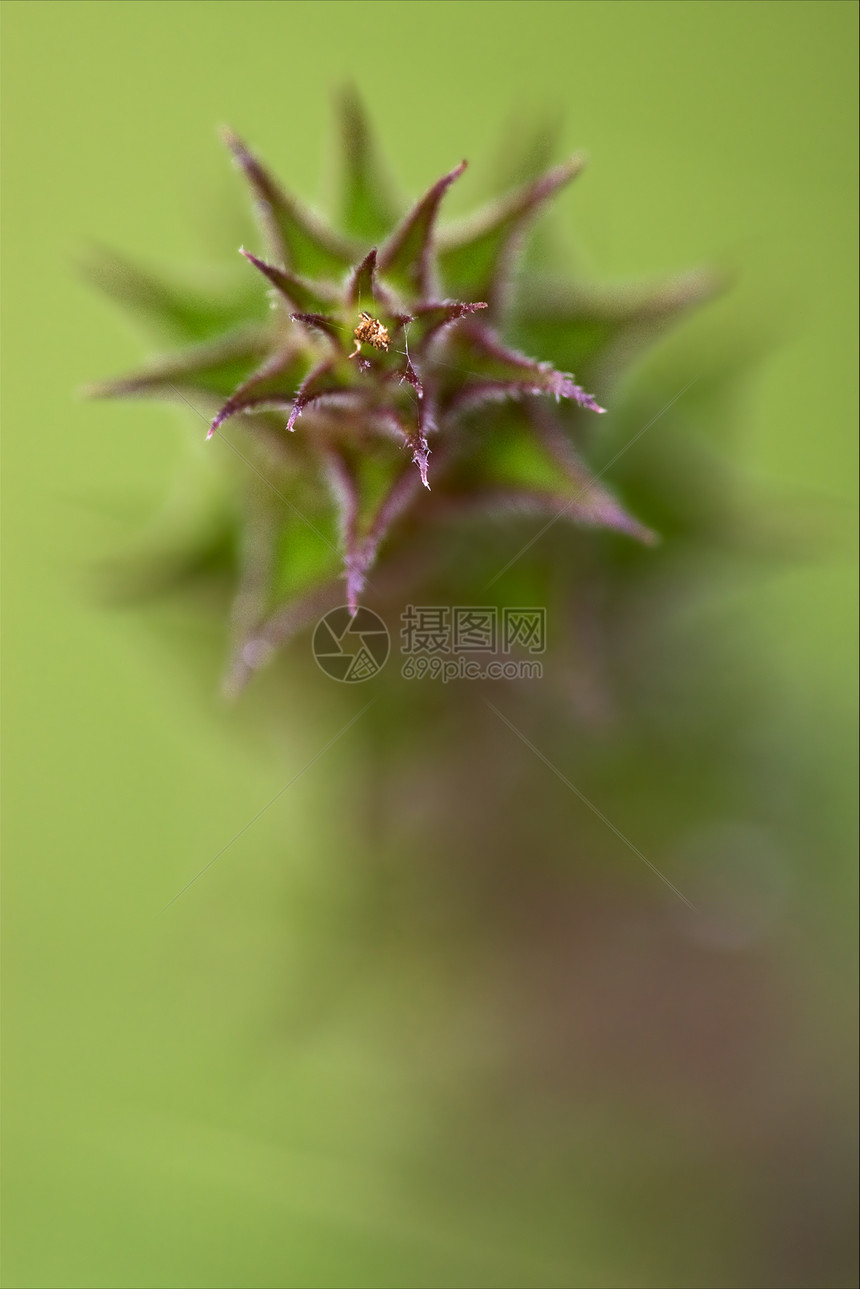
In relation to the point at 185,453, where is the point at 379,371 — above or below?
below

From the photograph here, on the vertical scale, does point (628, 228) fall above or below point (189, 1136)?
above

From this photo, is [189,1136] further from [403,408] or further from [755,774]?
[403,408]

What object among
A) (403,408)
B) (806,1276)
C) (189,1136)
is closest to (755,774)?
(806,1276)

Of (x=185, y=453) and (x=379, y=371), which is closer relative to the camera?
(x=379, y=371)

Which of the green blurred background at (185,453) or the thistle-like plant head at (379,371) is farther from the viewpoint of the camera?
the green blurred background at (185,453)
